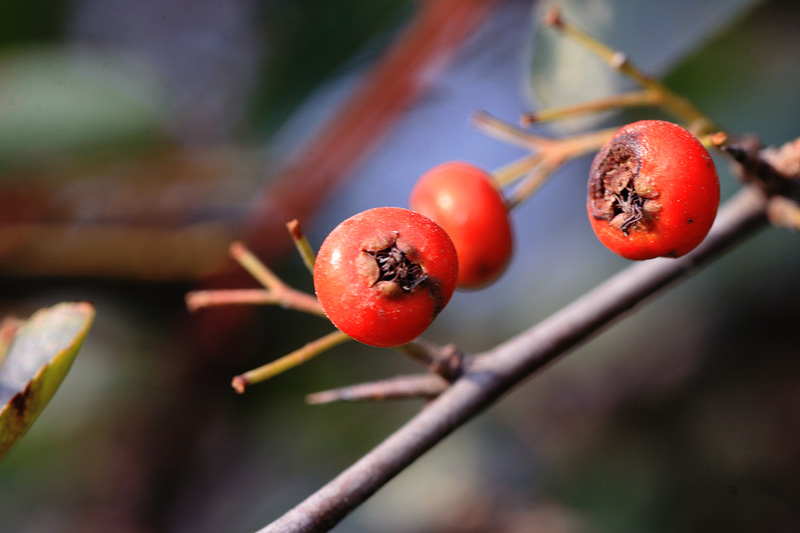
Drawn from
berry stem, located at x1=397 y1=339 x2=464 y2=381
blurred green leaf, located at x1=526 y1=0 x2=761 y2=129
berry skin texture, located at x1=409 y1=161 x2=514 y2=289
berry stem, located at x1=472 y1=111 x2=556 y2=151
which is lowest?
berry stem, located at x1=397 y1=339 x2=464 y2=381

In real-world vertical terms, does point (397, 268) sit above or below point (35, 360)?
below

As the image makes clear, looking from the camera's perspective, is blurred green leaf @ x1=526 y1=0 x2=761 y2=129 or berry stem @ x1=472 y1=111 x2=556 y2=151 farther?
blurred green leaf @ x1=526 y1=0 x2=761 y2=129

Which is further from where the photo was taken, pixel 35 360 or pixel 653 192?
pixel 35 360

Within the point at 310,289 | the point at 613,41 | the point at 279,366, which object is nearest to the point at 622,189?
the point at 279,366

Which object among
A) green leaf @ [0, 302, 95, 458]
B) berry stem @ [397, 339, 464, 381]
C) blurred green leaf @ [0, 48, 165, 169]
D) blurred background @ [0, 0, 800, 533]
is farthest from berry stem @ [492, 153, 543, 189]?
blurred green leaf @ [0, 48, 165, 169]

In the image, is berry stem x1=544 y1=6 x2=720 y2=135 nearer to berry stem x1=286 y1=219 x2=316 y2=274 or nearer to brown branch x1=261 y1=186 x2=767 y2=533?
brown branch x1=261 y1=186 x2=767 y2=533

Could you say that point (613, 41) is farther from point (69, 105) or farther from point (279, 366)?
point (69, 105)

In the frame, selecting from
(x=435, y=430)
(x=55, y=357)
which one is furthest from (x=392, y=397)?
(x=55, y=357)
